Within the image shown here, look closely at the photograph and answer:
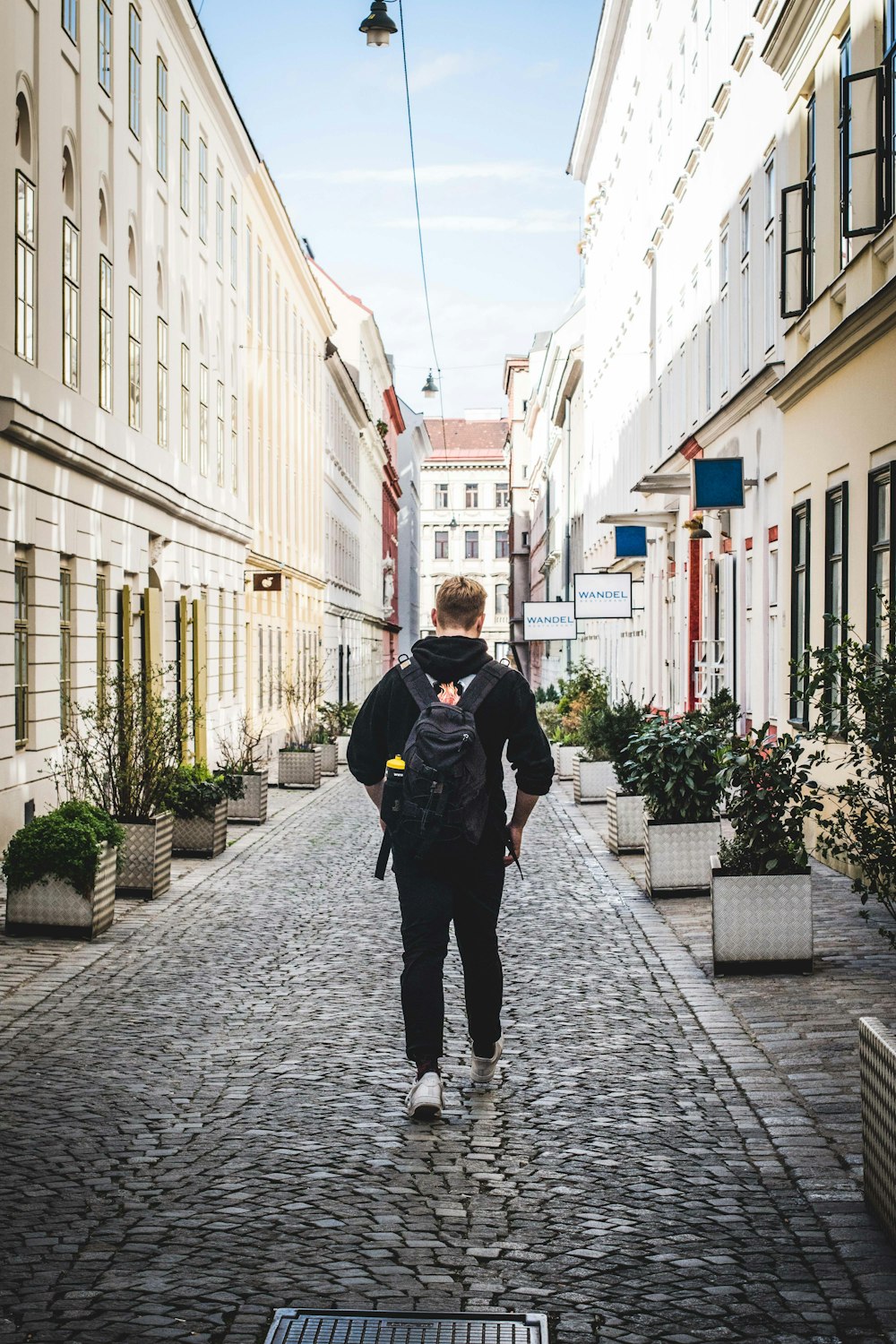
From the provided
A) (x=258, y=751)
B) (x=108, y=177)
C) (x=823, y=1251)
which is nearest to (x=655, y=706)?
(x=258, y=751)

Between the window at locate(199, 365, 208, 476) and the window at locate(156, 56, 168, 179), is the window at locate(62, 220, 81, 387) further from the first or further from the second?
the window at locate(199, 365, 208, 476)

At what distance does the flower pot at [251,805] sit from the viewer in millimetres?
20219

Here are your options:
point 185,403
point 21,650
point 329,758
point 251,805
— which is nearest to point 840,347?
point 21,650

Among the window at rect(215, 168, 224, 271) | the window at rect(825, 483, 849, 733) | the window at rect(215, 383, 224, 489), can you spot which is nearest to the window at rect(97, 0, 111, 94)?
the window at rect(215, 168, 224, 271)

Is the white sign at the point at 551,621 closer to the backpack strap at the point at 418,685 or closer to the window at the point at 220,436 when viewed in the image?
the window at the point at 220,436

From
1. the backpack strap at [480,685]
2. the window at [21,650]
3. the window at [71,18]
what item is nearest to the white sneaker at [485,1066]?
the backpack strap at [480,685]

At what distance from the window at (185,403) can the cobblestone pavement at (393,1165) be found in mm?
18596

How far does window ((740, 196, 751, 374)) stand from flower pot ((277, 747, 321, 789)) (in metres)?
9.59

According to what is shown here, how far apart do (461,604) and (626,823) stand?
10191 mm

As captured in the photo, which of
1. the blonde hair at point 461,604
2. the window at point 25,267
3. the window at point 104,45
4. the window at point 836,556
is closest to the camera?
the blonde hair at point 461,604

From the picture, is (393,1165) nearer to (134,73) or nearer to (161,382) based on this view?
(134,73)

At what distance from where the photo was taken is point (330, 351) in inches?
2181

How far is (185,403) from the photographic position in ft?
93.4

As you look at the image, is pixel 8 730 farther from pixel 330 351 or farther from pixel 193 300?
pixel 330 351
